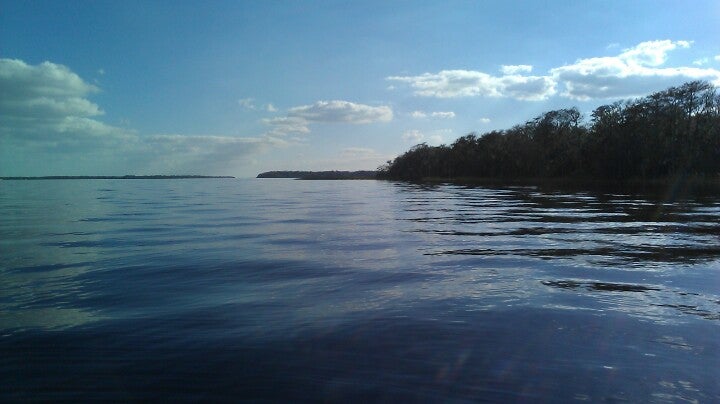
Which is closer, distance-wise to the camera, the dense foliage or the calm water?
the calm water

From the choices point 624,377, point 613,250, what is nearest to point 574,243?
point 613,250

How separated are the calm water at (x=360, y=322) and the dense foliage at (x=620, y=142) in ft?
261

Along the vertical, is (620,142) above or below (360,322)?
above

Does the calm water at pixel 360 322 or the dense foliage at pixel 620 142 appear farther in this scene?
the dense foliage at pixel 620 142

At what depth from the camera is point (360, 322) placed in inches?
281

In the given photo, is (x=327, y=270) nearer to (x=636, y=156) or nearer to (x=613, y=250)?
(x=613, y=250)

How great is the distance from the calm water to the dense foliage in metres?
79.5

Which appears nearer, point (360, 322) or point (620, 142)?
point (360, 322)

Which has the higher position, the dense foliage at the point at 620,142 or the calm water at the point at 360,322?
the dense foliage at the point at 620,142

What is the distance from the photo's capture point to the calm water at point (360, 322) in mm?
5027

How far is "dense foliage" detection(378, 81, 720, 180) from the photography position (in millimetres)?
77750

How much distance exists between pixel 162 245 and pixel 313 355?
10.6 meters

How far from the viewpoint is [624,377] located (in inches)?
205

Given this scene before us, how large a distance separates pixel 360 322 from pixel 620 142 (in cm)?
9542
